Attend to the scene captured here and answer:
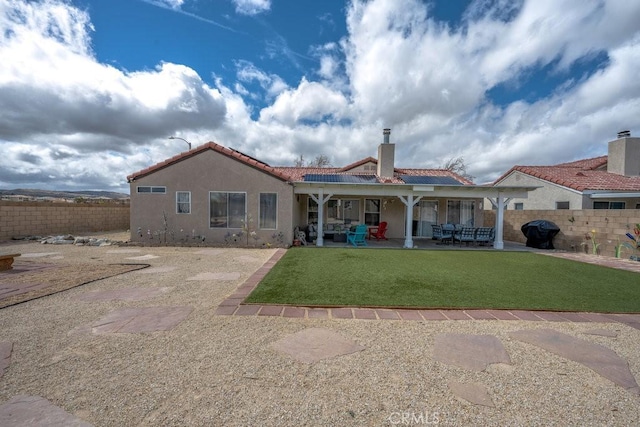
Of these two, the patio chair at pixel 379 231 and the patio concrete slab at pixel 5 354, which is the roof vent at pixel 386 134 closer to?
the patio chair at pixel 379 231

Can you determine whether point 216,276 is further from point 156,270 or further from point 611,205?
point 611,205

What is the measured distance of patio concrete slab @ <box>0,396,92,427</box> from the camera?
6.93 ft

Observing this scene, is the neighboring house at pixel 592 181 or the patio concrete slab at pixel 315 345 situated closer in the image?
the patio concrete slab at pixel 315 345

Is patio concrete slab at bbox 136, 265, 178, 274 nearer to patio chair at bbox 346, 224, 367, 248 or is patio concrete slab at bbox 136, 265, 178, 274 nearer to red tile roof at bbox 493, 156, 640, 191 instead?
patio chair at bbox 346, 224, 367, 248

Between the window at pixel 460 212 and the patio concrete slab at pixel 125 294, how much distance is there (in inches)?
585

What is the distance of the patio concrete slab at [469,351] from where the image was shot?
10.1 ft

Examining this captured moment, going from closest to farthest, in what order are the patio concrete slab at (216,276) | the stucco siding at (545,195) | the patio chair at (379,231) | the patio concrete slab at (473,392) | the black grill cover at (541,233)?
the patio concrete slab at (473,392) → the patio concrete slab at (216,276) → the black grill cover at (541,233) → the patio chair at (379,231) → the stucco siding at (545,195)

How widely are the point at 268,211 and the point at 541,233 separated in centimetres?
1233

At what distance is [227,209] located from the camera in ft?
39.5

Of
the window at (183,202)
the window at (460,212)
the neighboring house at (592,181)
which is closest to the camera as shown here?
the window at (183,202)

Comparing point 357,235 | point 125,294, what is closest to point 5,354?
point 125,294

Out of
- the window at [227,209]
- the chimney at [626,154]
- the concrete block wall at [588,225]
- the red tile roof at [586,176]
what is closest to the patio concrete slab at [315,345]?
the window at [227,209]

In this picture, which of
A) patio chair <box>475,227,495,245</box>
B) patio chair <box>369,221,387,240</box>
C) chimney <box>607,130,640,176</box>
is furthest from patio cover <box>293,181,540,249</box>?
chimney <box>607,130,640,176</box>

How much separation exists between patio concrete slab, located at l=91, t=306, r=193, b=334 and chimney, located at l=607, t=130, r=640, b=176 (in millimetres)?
24031
